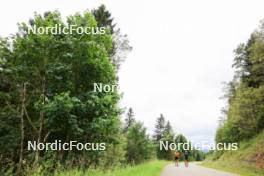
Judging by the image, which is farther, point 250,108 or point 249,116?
point 249,116

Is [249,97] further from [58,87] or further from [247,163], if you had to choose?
[58,87]

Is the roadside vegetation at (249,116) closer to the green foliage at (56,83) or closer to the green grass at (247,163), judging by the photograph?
the green grass at (247,163)

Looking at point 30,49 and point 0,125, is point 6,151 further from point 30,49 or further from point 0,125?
point 30,49

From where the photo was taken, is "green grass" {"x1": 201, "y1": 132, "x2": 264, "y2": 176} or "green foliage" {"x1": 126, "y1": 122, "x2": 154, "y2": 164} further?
"green foliage" {"x1": 126, "y1": 122, "x2": 154, "y2": 164}

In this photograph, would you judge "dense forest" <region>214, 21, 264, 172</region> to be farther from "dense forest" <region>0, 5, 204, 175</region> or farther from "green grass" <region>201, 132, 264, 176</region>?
"dense forest" <region>0, 5, 204, 175</region>

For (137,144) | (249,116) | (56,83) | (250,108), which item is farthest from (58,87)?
(137,144)

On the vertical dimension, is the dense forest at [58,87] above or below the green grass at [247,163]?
above

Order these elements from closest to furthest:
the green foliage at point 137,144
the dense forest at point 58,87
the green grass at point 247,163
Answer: the dense forest at point 58,87 → the green grass at point 247,163 → the green foliage at point 137,144

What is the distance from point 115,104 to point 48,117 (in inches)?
162

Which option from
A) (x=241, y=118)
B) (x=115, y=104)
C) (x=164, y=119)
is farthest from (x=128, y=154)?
(x=164, y=119)

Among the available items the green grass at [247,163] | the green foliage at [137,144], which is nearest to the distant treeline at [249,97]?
the green grass at [247,163]

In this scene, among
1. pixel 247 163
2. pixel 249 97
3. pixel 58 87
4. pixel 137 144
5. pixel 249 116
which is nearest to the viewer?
pixel 58 87

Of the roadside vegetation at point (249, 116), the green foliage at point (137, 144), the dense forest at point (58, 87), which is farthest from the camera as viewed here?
the green foliage at point (137, 144)

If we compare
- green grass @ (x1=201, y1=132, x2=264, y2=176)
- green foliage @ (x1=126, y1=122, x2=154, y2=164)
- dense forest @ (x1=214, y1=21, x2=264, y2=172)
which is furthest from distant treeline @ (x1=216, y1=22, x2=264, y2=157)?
green foliage @ (x1=126, y1=122, x2=154, y2=164)
